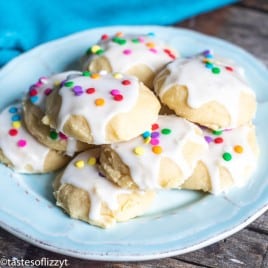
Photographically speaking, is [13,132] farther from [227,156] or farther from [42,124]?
[227,156]

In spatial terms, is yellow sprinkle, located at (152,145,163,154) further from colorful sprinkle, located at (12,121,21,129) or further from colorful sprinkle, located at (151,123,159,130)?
colorful sprinkle, located at (12,121,21,129)

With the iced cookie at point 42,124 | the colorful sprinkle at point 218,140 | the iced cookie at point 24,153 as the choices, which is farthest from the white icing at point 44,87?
the colorful sprinkle at point 218,140

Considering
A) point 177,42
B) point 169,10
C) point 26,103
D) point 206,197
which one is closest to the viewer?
point 206,197

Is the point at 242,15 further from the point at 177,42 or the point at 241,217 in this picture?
the point at 241,217

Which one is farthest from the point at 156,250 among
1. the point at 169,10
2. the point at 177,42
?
the point at 169,10

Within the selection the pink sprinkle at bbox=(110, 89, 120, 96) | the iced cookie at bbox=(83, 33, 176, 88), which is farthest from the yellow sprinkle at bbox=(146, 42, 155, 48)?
the pink sprinkle at bbox=(110, 89, 120, 96)

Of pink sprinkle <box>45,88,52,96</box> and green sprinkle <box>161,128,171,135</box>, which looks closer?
green sprinkle <box>161,128,171,135</box>
